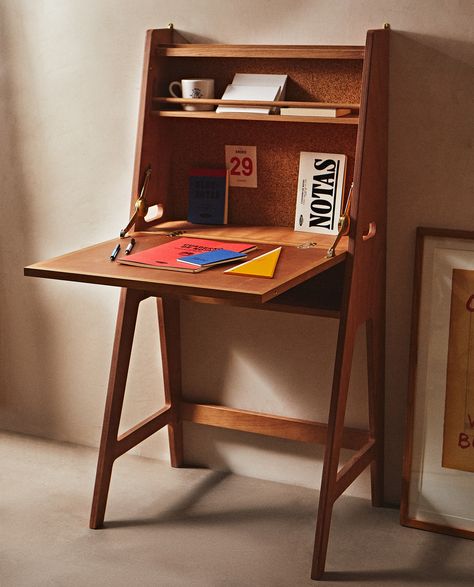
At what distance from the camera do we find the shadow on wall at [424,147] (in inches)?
101

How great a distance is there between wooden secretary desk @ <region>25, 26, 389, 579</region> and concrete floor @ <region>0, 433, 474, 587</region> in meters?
0.12

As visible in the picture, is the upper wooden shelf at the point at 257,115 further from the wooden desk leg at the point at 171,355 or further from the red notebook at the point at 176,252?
the wooden desk leg at the point at 171,355

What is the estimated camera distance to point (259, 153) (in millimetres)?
2857

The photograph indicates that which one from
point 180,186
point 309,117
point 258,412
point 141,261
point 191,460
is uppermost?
point 309,117

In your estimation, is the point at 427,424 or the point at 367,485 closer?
Answer: the point at 427,424

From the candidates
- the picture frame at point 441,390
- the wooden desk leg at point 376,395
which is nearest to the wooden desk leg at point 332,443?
the wooden desk leg at point 376,395

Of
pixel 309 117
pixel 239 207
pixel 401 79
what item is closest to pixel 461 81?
pixel 401 79

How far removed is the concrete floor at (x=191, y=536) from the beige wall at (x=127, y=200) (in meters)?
0.18

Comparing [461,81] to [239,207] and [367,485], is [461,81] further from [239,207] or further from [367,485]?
[367,485]

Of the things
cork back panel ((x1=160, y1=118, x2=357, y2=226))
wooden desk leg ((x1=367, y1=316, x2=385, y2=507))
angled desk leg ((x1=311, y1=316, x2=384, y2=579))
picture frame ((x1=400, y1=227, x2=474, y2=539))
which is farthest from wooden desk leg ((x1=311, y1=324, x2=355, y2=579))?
cork back panel ((x1=160, y1=118, x2=357, y2=226))

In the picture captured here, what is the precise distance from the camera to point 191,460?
324 cm

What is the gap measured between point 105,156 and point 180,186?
0.32 metres

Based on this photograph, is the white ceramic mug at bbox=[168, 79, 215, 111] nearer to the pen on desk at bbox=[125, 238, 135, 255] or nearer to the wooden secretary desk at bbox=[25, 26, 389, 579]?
the wooden secretary desk at bbox=[25, 26, 389, 579]

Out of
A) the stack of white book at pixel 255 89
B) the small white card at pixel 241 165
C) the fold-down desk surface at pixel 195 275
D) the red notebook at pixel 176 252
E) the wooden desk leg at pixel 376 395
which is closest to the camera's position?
the fold-down desk surface at pixel 195 275
